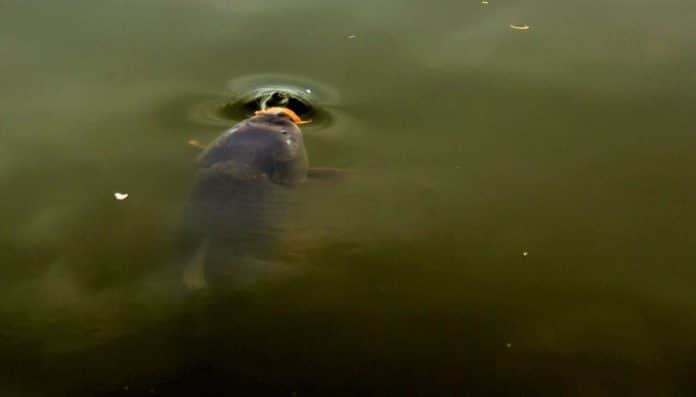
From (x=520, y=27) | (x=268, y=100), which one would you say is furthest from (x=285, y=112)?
(x=520, y=27)

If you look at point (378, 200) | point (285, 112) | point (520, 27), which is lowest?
point (378, 200)

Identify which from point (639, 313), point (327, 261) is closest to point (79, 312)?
point (327, 261)

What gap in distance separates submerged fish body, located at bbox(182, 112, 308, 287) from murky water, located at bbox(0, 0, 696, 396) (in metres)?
0.06

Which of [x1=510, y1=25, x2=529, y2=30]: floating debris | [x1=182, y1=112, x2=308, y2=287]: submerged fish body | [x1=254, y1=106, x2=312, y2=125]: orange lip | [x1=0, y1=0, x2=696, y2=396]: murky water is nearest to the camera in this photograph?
[x1=0, y1=0, x2=696, y2=396]: murky water

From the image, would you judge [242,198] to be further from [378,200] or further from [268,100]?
[268,100]

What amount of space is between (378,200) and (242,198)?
38 centimetres

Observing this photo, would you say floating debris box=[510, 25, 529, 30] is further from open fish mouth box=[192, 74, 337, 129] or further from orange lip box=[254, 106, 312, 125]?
orange lip box=[254, 106, 312, 125]

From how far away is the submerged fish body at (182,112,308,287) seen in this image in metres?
2.15

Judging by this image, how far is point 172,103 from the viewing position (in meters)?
2.76

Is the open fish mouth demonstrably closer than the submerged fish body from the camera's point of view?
No

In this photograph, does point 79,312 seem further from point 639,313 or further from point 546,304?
point 639,313

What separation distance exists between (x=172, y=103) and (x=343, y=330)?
3.70 feet

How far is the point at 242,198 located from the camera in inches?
91.6

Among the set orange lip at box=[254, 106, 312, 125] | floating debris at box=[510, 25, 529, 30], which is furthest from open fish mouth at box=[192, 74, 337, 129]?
floating debris at box=[510, 25, 529, 30]
